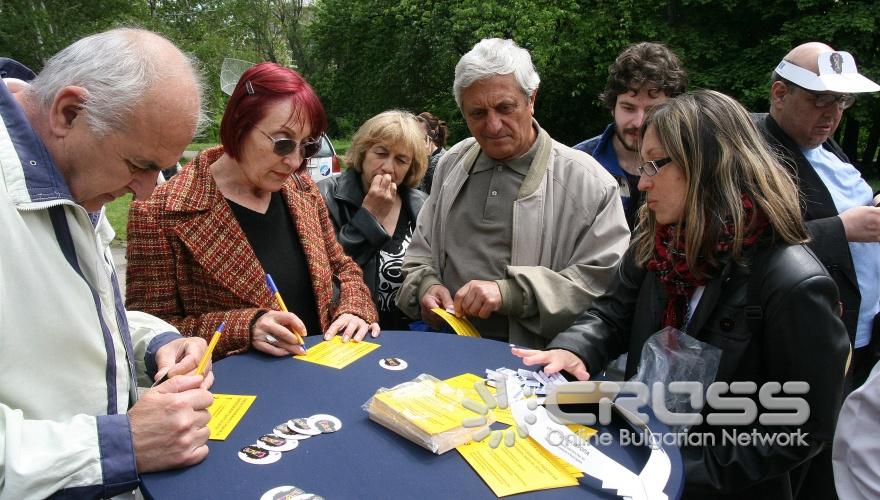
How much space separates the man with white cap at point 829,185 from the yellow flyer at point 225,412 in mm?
2363

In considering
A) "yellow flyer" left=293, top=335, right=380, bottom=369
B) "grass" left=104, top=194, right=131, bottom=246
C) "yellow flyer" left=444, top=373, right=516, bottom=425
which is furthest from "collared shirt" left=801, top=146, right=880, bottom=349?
"grass" left=104, top=194, right=131, bottom=246

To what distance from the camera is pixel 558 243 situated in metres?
2.67

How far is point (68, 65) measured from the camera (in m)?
1.46

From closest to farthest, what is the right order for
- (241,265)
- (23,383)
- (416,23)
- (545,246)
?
(23,383) < (241,265) < (545,246) < (416,23)

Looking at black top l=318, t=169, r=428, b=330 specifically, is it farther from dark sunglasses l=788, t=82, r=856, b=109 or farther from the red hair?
dark sunglasses l=788, t=82, r=856, b=109

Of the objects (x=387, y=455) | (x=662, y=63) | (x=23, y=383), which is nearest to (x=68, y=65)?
(x=23, y=383)

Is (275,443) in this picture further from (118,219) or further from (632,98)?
(118,219)

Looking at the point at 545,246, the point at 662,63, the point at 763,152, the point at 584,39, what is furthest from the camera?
the point at 584,39

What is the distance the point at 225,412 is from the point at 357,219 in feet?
6.16

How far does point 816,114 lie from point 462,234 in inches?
68.1

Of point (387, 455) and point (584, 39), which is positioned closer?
point (387, 455)

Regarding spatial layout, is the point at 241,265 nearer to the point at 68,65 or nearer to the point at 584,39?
the point at 68,65

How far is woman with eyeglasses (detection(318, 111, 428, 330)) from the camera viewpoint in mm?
3443

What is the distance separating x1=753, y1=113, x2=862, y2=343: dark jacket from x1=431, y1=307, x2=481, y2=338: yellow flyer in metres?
1.42
